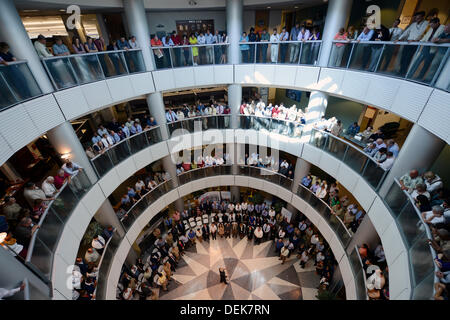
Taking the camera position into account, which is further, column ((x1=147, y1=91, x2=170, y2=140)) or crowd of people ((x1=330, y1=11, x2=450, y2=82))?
column ((x1=147, y1=91, x2=170, y2=140))

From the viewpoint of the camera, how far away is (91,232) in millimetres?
9297

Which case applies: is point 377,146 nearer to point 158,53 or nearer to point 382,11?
point 382,11

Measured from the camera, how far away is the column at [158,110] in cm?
1079

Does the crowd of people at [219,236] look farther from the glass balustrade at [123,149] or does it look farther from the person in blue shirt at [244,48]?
the person in blue shirt at [244,48]

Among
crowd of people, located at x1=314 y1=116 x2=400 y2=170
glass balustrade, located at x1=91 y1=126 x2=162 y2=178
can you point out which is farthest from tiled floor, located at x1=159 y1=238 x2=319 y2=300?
crowd of people, located at x1=314 y1=116 x2=400 y2=170

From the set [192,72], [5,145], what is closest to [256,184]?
[192,72]

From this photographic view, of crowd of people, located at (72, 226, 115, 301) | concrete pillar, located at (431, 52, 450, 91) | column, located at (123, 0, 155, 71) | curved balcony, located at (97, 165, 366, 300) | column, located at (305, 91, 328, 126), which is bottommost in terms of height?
curved balcony, located at (97, 165, 366, 300)

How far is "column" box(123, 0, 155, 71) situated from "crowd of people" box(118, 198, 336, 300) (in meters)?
10.0

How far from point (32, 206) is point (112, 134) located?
13.7 feet

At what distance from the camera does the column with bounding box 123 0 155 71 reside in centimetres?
911

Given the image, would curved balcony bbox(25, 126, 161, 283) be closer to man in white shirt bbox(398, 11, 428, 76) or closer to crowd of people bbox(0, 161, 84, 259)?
crowd of people bbox(0, 161, 84, 259)

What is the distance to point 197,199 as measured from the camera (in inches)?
630

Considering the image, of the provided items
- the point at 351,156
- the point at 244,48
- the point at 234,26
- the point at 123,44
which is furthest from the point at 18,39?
the point at 351,156
